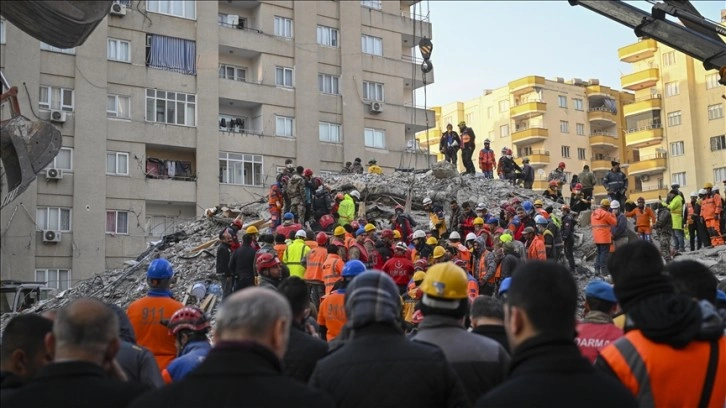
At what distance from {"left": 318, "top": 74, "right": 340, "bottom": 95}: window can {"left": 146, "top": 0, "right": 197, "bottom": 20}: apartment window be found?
778 centimetres

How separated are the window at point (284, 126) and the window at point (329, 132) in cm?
175

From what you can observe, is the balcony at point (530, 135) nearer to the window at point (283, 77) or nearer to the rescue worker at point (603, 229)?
the window at point (283, 77)

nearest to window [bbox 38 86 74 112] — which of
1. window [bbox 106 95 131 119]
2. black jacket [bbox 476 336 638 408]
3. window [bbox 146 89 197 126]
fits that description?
window [bbox 106 95 131 119]

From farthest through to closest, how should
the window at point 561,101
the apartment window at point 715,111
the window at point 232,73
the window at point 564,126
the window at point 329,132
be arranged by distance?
the window at point 561,101
the window at point 564,126
the apartment window at point 715,111
the window at point 329,132
the window at point 232,73

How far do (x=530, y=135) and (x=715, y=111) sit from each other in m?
15.4

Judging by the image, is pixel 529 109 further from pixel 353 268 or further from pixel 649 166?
pixel 353 268

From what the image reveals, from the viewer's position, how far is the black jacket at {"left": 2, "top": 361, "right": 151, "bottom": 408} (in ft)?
10.7

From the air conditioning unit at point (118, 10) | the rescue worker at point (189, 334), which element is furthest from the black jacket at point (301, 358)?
the air conditioning unit at point (118, 10)

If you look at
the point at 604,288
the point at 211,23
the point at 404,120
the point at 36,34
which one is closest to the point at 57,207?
the point at 211,23

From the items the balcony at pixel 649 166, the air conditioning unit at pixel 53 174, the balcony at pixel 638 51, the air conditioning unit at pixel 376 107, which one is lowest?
the air conditioning unit at pixel 53 174

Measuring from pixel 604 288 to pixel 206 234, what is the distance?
21.6 meters

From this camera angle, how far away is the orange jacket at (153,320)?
6.43 metres

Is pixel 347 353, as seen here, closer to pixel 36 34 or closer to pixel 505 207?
pixel 36 34

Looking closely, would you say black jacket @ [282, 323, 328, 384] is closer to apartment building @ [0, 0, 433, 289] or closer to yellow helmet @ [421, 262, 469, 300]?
yellow helmet @ [421, 262, 469, 300]
